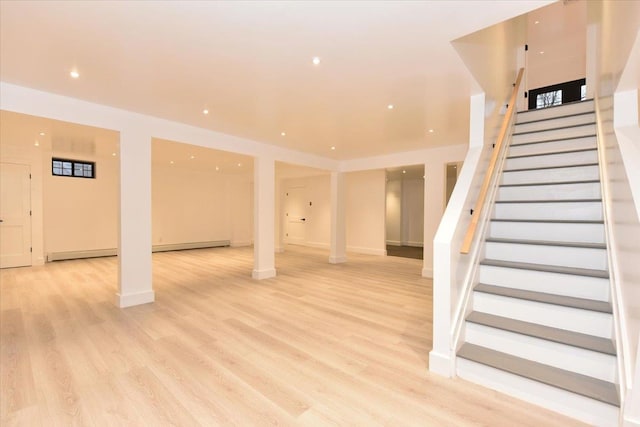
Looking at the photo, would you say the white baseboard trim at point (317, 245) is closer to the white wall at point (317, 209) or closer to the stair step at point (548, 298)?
the white wall at point (317, 209)

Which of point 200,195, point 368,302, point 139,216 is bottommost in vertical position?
point 368,302

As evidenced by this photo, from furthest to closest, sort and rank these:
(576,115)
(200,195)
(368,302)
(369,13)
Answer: (200,195) → (368,302) → (576,115) → (369,13)

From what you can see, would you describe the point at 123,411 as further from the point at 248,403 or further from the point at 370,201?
the point at 370,201

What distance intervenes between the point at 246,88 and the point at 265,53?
0.82 meters

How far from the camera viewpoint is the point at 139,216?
13.6 feet

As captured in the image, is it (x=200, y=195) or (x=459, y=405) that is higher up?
(x=200, y=195)

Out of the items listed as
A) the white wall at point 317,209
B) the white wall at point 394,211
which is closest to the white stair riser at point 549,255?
the white wall at point 317,209

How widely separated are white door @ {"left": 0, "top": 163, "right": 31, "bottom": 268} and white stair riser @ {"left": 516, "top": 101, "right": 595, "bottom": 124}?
9806 mm

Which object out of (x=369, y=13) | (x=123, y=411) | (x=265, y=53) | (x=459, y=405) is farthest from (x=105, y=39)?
(x=459, y=405)

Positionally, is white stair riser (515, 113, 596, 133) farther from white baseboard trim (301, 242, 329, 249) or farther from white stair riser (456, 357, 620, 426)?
white baseboard trim (301, 242, 329, 249)

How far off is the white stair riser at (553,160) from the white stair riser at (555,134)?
342mm

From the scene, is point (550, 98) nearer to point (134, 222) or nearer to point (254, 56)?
point (254, 56)

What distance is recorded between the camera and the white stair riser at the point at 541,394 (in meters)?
1.79

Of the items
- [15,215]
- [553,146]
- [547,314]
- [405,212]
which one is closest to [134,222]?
[15,215]
